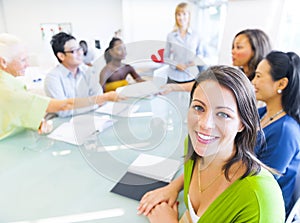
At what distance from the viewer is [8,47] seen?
44.5 inches

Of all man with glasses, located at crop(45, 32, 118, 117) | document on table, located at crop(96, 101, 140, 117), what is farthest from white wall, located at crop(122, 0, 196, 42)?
document on table, located at crop(96, 101, 140, 117)

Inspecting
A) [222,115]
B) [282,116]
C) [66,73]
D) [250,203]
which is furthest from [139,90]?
[250,203]

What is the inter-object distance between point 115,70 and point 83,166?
630 mm

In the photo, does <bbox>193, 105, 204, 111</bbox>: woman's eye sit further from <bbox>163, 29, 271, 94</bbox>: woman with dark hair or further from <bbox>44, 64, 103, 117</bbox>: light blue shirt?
<bbox>44, 64, 103, 117</bbox>: light blue shirt

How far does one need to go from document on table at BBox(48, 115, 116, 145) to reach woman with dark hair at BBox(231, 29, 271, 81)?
0.91 meters

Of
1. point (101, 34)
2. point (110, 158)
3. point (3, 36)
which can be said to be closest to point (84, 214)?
point (110, 158)

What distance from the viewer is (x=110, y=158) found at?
1041 millimetres

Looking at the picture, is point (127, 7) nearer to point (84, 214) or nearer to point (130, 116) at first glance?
point (130, 116)

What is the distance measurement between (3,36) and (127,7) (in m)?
2.94

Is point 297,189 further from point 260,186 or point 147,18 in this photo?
point 147,18

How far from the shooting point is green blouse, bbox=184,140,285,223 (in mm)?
571

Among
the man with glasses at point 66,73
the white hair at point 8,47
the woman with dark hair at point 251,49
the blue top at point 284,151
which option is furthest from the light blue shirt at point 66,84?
the blue top at point 284,151

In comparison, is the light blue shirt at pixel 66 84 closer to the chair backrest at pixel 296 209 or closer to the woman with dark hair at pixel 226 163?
the woman with dark hair at pixel 226 163

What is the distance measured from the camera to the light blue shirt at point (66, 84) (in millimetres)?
1488
